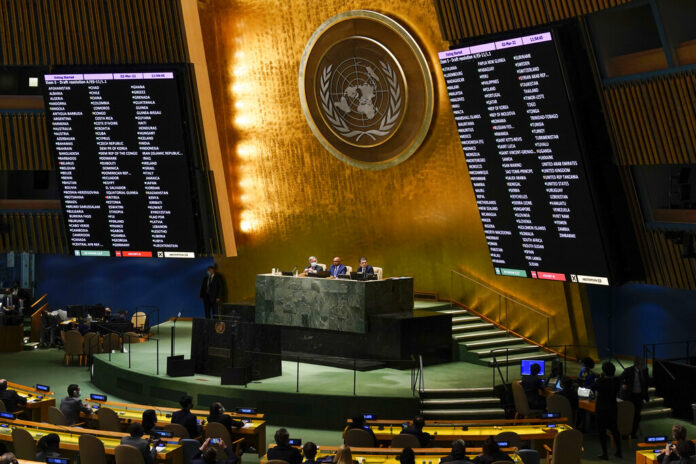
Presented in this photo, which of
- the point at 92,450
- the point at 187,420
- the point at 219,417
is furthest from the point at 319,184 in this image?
the point at 92,450

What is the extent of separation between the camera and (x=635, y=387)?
15.2 m

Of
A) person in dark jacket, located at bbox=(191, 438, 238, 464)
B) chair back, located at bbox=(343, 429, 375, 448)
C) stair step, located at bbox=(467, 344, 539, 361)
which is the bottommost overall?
chair back, located at bbox=(343, 429, 375, 448)

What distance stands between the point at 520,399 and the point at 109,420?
20.4 feet

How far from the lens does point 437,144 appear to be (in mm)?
20141

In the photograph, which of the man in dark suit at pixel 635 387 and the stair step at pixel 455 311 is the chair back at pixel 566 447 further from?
the stair step at pixel 455 311

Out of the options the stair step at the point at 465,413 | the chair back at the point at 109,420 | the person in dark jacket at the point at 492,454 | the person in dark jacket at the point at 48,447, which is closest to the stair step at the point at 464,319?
the stair step at the point at 465,413

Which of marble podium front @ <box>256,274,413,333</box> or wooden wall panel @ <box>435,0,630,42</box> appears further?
marble podium front @ <box>256,274,413,333</box>

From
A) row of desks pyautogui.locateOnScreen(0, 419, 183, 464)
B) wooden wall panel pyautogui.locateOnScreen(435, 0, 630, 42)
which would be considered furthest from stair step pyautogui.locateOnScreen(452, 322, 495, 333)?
row of desks pyautogui.locateOnScreen(0, 419, 183, 464)

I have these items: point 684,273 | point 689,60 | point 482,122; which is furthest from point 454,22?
point 684,273

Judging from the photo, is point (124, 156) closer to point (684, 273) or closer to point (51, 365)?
point (51, 365)

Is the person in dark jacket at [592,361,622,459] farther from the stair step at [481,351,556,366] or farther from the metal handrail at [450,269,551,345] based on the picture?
the metal handrail at [450,269,551,345]

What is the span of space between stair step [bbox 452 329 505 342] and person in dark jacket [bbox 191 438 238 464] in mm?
8244

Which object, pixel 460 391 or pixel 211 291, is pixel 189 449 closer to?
pixel 460 391

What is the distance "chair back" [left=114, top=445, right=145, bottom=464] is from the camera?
35.0 ft
